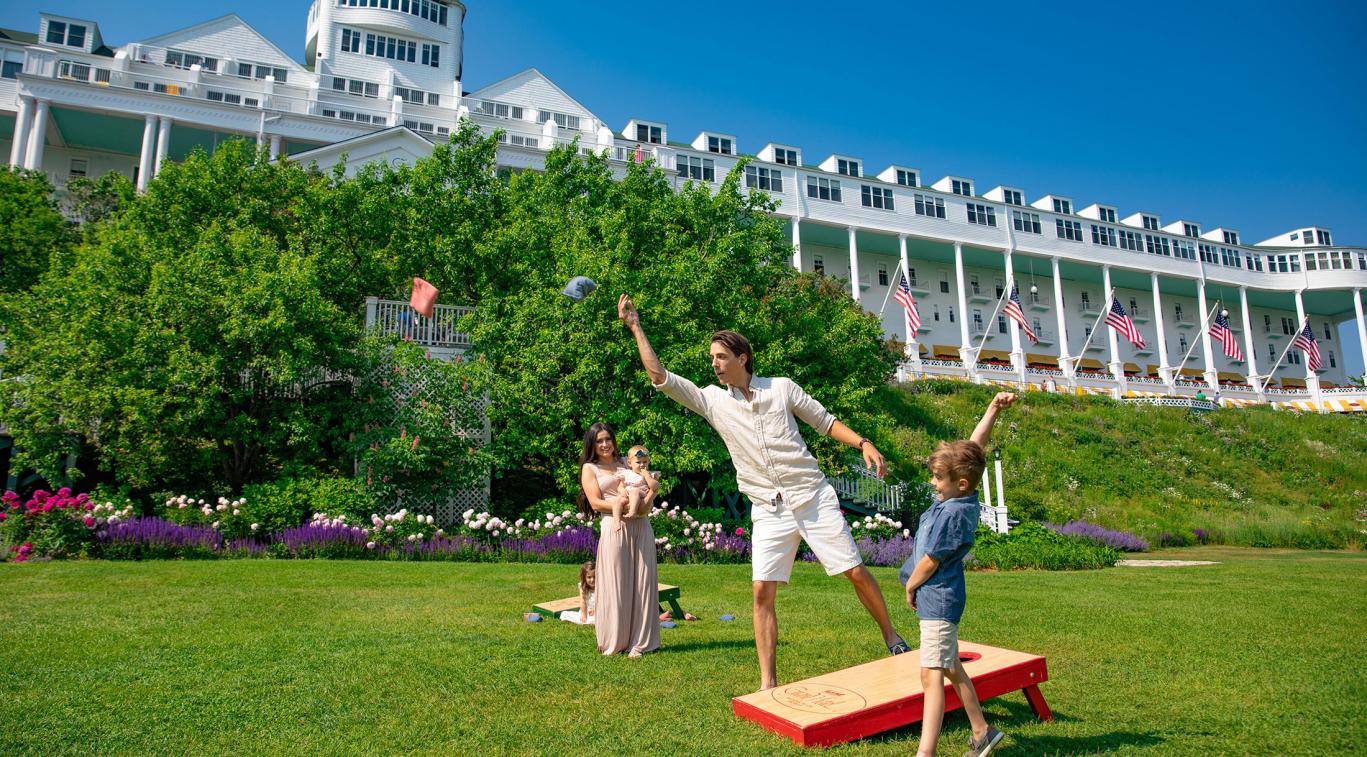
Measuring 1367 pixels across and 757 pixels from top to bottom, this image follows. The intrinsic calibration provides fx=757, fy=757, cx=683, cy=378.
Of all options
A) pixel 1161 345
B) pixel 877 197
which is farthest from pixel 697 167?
pixel 1161 345

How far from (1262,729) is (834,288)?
3083 cm

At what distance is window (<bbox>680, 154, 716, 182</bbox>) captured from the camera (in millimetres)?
46500

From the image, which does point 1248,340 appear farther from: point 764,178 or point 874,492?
point 874,492

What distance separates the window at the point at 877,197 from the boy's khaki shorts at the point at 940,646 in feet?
161

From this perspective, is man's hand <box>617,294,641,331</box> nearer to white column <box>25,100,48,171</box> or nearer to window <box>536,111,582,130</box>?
white column <box>25,100,48,171</box>

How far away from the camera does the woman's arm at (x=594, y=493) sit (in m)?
6.65

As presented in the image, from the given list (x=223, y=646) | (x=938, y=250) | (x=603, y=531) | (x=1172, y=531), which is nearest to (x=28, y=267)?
(x=223, y=646)

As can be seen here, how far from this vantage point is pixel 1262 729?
4203 millimetres

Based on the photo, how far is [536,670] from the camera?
5.54 metres

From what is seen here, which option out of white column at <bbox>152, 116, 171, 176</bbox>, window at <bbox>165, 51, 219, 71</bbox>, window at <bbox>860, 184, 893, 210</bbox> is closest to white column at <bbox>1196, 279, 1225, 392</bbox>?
window at <bbox>860, 184, 893, 210</bbox>

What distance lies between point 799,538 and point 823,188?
154 feet

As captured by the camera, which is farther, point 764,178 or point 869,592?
point 764,178

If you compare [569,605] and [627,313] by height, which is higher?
[627,313]

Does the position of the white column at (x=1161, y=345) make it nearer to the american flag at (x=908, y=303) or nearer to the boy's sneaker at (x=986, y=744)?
the american flag at (x=908, y=303)
